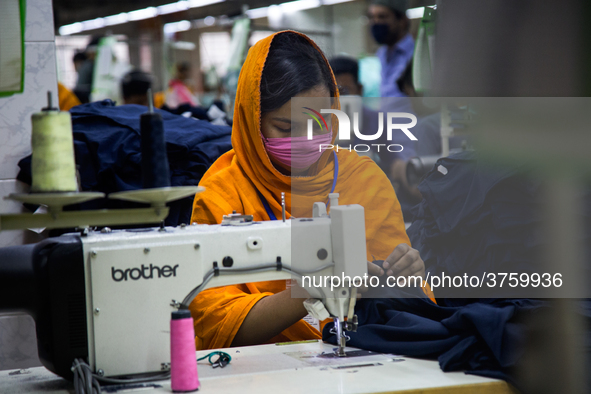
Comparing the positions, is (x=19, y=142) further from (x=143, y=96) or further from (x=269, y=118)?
(x=143, y=96)

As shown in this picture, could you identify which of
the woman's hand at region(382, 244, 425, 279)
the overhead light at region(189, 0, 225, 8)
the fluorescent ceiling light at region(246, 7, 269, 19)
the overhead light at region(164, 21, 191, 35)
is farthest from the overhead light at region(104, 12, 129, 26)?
the woman's hand at region(382, 244, 425, 279)

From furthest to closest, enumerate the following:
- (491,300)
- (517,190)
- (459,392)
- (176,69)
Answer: (176,69)
(517,190)
(491,300)
(459,392)

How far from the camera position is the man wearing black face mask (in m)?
3.98

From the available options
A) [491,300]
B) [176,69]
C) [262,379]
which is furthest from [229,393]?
[176,69]

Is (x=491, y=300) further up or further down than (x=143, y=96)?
further down

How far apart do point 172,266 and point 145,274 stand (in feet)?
0.17

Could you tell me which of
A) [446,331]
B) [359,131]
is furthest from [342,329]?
[359,131]

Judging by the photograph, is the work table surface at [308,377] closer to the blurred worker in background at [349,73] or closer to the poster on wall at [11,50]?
the poster on wall at [11,50]

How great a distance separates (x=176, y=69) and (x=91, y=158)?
5.20 m

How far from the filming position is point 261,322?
131 cm

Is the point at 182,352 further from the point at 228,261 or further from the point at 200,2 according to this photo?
the point at 200,2

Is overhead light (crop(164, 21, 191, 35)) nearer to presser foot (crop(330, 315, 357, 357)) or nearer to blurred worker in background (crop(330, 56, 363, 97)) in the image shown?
blurred worker in background (crop(330, 56, 363, 97))

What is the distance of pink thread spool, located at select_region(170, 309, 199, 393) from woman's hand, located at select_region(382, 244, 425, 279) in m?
0.49

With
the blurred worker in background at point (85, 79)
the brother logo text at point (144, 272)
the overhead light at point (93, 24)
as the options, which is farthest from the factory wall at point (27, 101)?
the overhead light at point (93, 24)
